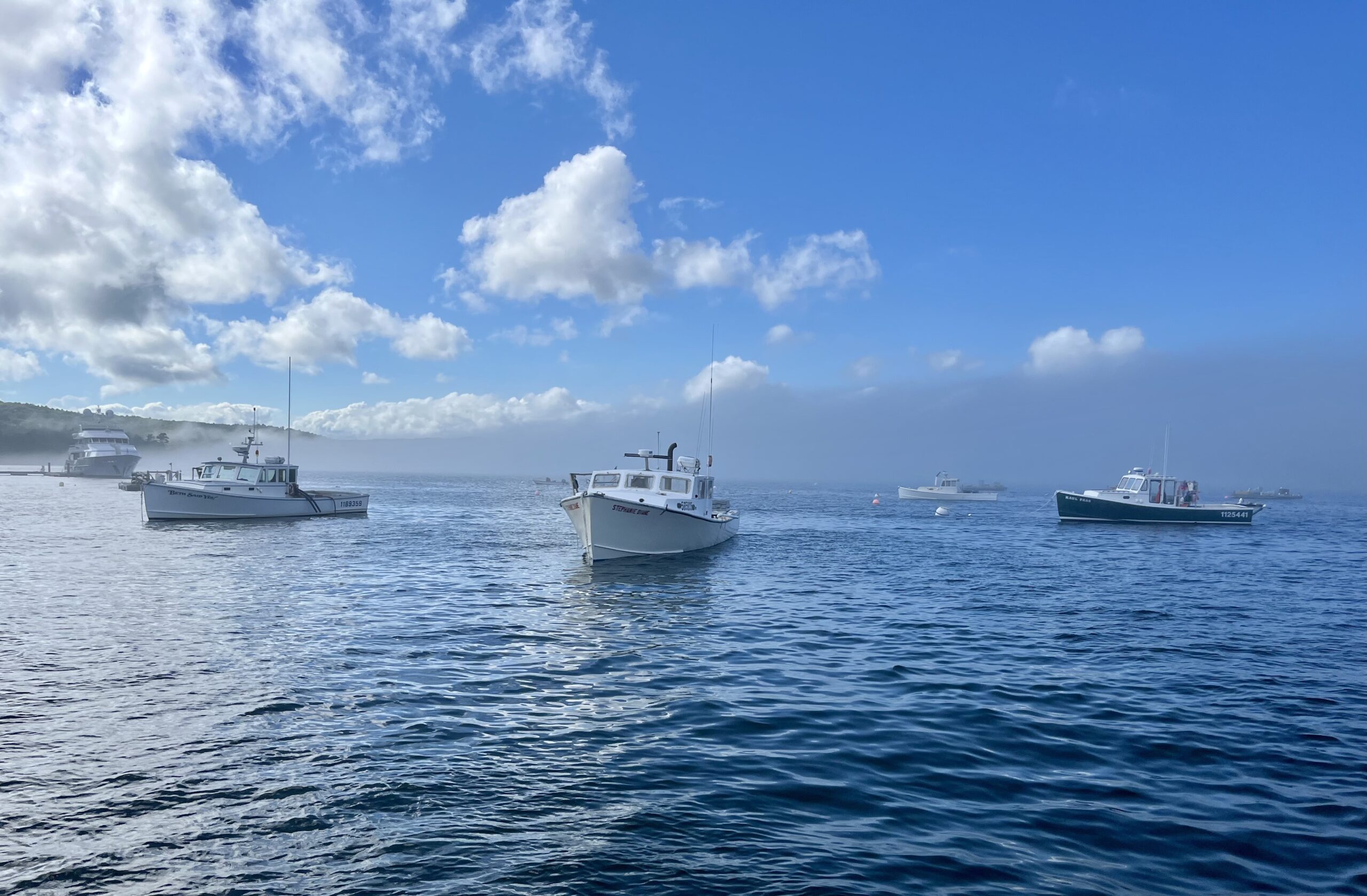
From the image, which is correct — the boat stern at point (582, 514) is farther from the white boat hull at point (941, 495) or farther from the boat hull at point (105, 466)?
the boat hull at point (105, 466)

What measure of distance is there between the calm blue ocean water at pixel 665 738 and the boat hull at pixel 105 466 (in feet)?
449

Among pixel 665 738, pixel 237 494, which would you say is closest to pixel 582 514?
pixel 665 738

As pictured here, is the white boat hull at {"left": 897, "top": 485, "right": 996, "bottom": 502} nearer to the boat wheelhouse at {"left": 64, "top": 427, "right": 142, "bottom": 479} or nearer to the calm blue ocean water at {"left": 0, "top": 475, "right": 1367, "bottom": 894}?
the calm blue ocean water at {"left": 0, "top": 475, "right": 1367, "bottom": 894}

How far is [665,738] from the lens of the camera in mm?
11508

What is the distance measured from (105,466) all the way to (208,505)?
381ft

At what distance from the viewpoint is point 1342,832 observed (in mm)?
8812

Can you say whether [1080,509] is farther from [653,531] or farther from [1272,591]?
[653,531]

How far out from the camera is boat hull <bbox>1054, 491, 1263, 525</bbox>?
206 feet

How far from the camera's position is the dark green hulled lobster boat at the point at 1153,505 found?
62844 millimetres

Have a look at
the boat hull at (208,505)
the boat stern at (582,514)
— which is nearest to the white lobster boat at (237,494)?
the boat hull at (208,505)

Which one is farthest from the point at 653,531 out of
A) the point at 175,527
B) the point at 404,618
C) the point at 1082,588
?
the point at 175,527

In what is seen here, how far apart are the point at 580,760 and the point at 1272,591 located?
105ft

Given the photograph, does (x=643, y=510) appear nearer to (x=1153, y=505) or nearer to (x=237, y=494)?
(x=237, y=494)

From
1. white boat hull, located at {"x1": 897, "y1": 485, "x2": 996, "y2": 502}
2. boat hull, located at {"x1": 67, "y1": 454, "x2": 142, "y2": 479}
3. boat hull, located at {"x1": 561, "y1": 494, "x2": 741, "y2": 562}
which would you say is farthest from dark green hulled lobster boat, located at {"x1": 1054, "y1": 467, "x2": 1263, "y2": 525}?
boat hull, located at {"x1": 67, "y1": 454, "x2": 142, "y2": 479}
